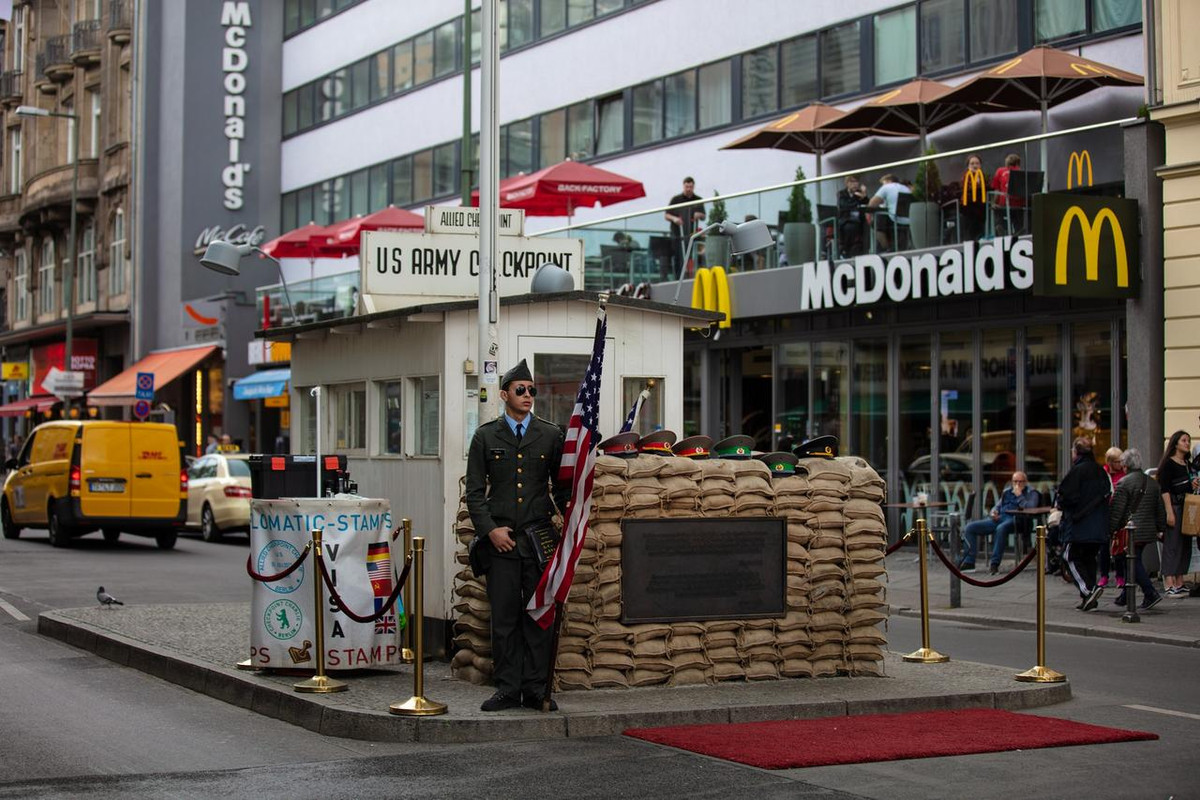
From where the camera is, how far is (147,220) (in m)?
50.5

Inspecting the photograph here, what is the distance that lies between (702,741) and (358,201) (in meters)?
37.5

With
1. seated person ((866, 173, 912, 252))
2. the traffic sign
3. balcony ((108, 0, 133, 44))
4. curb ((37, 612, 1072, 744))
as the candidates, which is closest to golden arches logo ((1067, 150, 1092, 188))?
seated person ((866, 173, 912, 252))

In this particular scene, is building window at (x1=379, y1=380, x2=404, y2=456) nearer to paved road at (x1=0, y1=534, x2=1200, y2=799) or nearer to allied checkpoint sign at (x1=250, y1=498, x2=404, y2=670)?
allied checkpoint sign at (x1=250, y1=498, x2=404, y2=670)

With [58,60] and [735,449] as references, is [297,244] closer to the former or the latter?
[58,60]

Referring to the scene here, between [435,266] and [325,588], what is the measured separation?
12.0ft

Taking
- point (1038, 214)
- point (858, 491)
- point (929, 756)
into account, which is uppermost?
point (1038, 214)

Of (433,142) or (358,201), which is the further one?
(358,201)

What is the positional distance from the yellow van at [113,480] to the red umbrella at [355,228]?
19.7ft

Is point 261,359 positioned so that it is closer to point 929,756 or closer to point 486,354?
point 486,354

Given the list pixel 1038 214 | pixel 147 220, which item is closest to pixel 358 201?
pixel 147 220

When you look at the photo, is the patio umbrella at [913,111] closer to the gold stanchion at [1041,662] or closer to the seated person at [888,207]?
the seated person at [888,207]

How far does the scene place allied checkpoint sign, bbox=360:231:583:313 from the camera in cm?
1317

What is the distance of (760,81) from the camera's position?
29641 millimetres

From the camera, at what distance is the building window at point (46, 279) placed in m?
59.4
